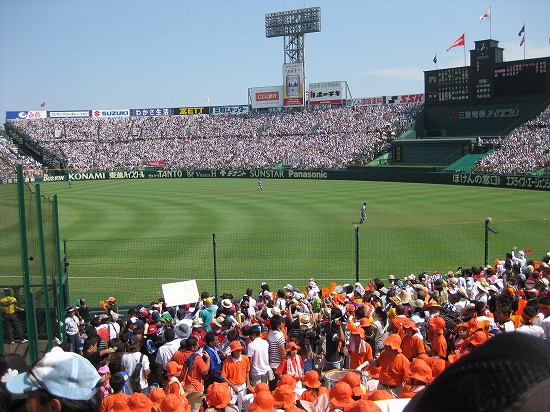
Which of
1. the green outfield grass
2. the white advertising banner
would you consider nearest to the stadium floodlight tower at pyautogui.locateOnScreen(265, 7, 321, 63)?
the green outfield grass

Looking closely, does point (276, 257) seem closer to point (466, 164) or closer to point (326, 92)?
point (466, 164)

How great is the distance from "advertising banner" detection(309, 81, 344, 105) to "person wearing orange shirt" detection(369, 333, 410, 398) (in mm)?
82050

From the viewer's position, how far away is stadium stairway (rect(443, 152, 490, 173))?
5089cm

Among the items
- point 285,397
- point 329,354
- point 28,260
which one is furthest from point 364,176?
point 285,397

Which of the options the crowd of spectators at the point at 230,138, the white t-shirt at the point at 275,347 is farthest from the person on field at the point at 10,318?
the crowd of spectators at the point at 230,138

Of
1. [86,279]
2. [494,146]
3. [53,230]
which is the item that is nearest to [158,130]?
[494,146]

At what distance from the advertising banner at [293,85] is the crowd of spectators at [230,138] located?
2.45 m

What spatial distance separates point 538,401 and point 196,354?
6263 millimetres

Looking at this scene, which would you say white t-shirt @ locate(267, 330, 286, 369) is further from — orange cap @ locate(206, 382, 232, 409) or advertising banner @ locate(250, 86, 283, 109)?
advertising banner @ locate(250, 86, 283, 109)

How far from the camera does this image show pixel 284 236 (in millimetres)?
24578

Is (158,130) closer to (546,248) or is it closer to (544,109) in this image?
(544,109)

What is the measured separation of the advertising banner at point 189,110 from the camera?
9912 cm

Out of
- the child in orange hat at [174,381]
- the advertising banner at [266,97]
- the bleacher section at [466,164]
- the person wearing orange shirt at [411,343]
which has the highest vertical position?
the advertising banner at [266,97]

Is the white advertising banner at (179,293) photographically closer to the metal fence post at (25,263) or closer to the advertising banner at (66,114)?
the metal fence post at (25,263)
